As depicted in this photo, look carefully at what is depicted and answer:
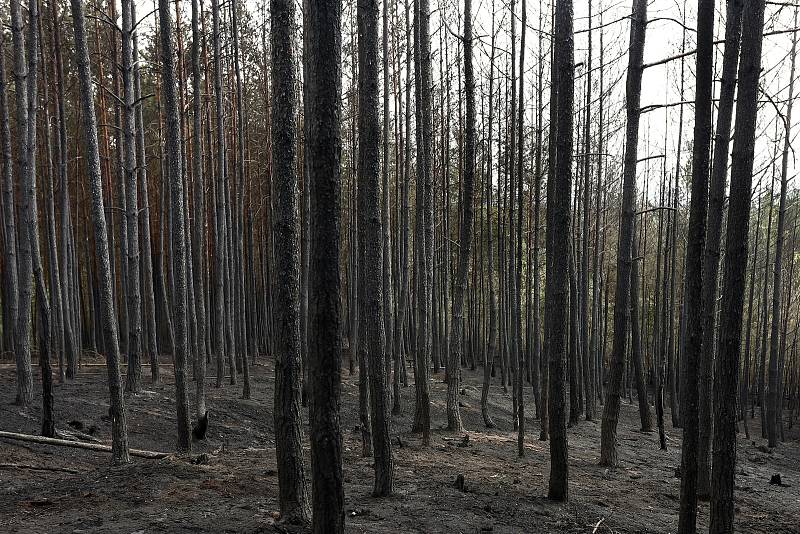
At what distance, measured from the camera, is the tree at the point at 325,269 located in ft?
12.7

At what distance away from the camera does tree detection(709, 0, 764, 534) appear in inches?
192

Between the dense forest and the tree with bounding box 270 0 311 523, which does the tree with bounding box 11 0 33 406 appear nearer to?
the dense forest

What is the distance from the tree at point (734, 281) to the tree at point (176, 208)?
5.62m

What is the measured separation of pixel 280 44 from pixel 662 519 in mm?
5692

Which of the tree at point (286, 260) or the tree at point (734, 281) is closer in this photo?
the tree at point (286, 260)

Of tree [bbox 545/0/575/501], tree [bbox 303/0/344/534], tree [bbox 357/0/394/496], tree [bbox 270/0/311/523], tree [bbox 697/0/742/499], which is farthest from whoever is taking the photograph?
tree [bbox 697/0/742/499]

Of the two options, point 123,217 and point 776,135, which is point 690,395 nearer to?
point 123,217

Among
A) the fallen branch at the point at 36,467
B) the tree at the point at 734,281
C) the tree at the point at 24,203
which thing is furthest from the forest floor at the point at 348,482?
the tree at the point at 734,281

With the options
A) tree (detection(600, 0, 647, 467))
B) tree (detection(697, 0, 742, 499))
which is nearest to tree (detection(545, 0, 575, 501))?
tree (detection(697, 0, 742, 499))

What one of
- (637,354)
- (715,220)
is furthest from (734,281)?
(637,354)

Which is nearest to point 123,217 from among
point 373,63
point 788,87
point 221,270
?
point 221,270

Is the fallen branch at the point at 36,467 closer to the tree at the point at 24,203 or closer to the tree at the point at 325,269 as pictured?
the tree at the point at 24,203

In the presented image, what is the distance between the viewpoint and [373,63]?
5.98 metres

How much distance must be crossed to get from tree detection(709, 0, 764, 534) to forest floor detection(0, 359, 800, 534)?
48.0 inches
